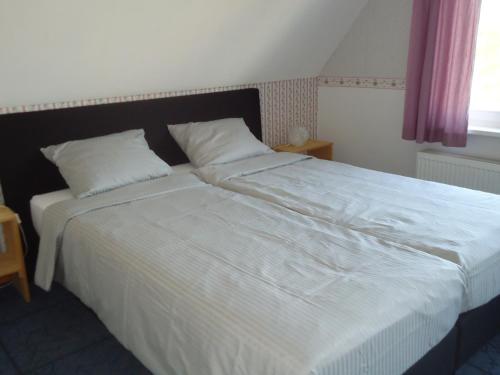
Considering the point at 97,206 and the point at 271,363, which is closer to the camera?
the point at 271,363

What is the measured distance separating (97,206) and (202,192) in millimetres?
566

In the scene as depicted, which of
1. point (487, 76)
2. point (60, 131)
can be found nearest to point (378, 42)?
point (487, 76)

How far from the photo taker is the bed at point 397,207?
1785 mm

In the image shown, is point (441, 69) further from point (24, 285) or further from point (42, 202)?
point (24, 285)

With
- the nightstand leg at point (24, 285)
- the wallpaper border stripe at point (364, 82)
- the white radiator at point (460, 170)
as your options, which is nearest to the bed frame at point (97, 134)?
the nightstand leg at point (24, 285)

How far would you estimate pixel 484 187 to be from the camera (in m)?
3.07

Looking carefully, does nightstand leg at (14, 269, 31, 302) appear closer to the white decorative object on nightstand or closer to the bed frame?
the bed frame

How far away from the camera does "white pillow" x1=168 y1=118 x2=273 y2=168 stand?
3086 millimetres

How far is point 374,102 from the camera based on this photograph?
372 centimetres

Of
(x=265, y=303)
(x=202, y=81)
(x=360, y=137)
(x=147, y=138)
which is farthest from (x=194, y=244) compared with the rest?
(x=360, y=137)

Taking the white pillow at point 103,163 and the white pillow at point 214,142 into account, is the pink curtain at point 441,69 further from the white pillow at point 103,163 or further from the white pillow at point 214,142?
the white pillow at point 103,163

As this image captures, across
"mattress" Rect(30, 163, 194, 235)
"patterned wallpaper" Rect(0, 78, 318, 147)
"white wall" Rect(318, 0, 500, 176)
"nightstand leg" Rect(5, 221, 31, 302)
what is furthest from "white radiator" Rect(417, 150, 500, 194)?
"nightstand leg" Rect(5, 221, 31, 302)

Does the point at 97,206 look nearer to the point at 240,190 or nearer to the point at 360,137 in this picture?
the point at 240,190

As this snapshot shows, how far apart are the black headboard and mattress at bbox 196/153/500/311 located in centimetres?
51
